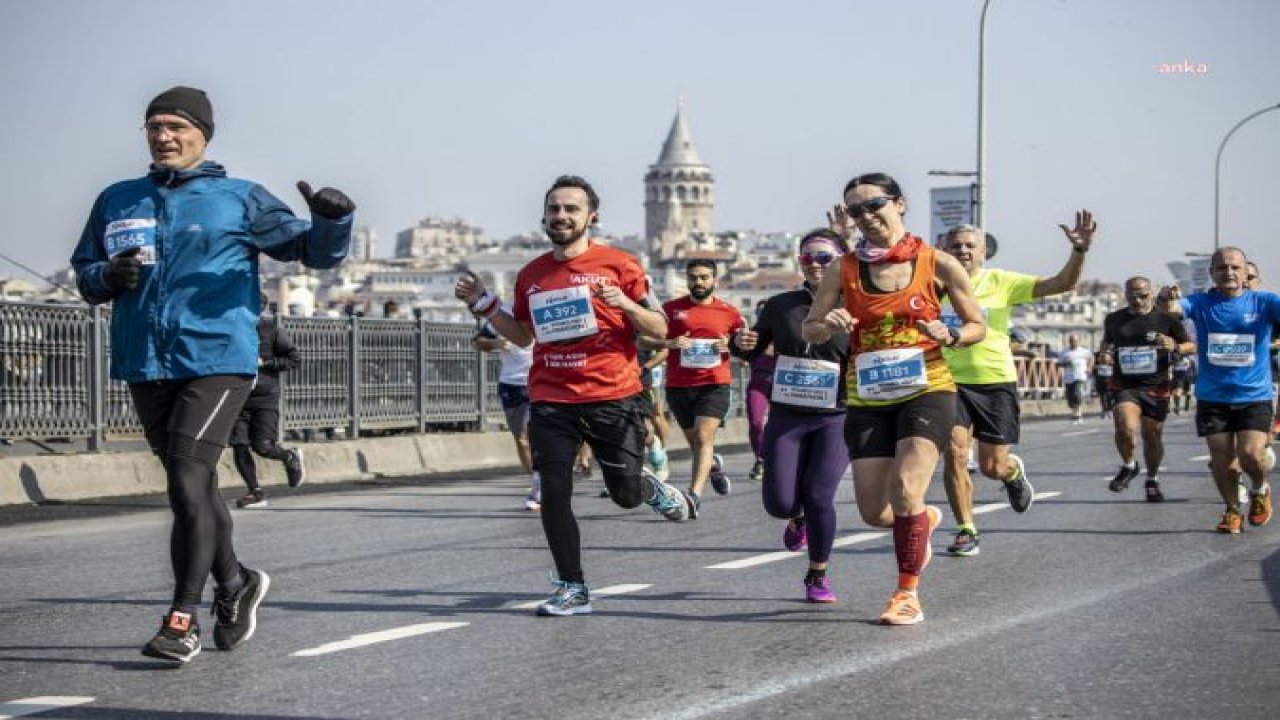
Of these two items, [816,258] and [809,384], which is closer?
[809,384]

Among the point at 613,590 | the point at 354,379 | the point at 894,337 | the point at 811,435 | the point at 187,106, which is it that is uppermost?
the point at 187,106

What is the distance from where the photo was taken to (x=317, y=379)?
69.5 ft

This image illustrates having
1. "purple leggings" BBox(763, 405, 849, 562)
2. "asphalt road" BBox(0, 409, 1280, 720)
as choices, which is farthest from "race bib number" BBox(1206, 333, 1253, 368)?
"purple leggings" BBox(763, 405, 849, 562)

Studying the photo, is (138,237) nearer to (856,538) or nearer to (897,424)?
(897,424)

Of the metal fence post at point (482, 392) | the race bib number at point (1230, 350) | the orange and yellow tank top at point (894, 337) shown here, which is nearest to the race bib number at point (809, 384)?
the orange and yellow tank top at point (894, 337)

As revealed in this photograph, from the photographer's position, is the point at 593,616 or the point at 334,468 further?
the point at 334,468

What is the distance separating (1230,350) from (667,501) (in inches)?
201

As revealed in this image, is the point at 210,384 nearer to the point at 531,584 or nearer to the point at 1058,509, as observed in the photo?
the point at 531,584

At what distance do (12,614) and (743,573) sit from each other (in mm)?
3639

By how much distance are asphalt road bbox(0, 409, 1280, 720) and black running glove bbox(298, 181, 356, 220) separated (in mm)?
1591

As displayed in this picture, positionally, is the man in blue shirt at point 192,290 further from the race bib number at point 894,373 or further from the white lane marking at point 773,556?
the white lane marking at point 773,556

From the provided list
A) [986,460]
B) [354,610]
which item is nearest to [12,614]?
[354,610]

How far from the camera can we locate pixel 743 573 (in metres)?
10.6

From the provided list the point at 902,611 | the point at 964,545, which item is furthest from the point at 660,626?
the point at 964,545
